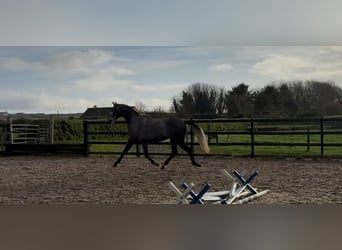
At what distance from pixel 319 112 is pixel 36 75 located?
2.55 m

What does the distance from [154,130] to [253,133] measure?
35.9 inches

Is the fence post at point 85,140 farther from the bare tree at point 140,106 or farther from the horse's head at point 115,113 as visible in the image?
the bare tree at point 140,106

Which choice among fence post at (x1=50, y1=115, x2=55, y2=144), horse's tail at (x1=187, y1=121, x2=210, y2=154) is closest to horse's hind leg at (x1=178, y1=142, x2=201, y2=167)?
horse's tail at (x1=187, y1=121, x2=210, y2=154)

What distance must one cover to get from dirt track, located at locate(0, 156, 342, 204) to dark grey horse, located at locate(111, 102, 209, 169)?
119mm

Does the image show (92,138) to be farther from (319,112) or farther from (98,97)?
(319,112)

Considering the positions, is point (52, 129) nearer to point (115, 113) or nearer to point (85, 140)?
point (85, 140)

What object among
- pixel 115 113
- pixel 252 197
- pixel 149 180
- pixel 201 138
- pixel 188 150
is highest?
pixel 115 113

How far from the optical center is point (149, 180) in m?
3.75

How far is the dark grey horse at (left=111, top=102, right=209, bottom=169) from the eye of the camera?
3734 millimetres

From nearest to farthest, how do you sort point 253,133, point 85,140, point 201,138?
point 201,138
point 253,133
point 85,140

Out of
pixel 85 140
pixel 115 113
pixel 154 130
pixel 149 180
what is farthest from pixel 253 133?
pixel 85 140

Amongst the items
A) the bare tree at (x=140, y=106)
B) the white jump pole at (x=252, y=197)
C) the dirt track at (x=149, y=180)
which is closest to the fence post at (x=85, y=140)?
the dirt track at (x=149, y=180)

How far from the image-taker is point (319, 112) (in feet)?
12.2

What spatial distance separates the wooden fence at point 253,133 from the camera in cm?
376
